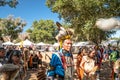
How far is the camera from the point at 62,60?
6.46 metres

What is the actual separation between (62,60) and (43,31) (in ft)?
337

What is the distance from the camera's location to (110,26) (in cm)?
632

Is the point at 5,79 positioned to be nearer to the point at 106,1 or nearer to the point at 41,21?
the point at 106,1

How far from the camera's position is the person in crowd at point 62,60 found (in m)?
6.36

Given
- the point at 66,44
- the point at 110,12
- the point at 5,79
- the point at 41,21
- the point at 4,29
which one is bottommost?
the point at 5,79

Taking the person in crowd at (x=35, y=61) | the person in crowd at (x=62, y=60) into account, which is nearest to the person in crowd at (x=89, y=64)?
the person in crowd at (x=62, y=60)

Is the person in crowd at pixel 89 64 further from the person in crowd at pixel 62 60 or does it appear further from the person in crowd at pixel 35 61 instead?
the person in crowd at pixel 35 61

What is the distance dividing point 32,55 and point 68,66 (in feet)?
42.5

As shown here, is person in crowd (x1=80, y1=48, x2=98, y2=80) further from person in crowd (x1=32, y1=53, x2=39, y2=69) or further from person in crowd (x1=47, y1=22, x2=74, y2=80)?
person in crowd (x1=32, y1=53, x2=39, y2=69)

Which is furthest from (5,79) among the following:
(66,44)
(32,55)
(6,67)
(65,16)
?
(65,16)

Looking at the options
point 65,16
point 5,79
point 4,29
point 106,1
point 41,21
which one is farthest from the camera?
point 41,21

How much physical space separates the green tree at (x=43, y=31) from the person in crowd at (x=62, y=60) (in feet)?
329

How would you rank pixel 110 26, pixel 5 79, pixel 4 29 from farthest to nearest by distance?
pixel 4 29 < pixel 110 26 < pixel 5 79

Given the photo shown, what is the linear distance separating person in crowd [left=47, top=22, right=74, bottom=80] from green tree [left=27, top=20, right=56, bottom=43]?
100300 mm
